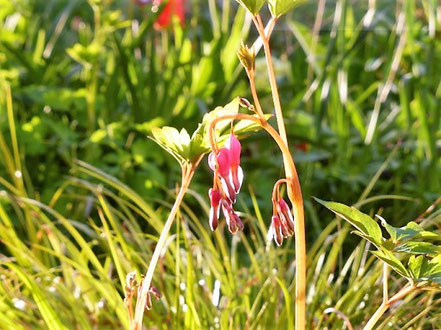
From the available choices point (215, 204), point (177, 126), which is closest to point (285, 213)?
point (215, 204)

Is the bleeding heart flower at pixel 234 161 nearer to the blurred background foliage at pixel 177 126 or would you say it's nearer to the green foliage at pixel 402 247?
the green foliage at pixel 402 247

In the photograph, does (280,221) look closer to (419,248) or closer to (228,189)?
(228,189)

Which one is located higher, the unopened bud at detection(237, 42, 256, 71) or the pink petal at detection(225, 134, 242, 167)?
→ the unopened bud at detection(237, 42, 256, 71)

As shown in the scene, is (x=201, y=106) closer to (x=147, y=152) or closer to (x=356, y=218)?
(x=147, y=152)

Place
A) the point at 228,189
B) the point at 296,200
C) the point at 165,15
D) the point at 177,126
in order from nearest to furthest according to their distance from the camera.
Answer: the point at 228,189, the point at 296,200, the point at 177,126, the point at 165,15

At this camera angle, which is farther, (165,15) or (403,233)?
(165,15)

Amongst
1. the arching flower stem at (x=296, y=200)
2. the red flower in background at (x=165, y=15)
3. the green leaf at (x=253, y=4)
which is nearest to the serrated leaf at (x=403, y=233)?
the arching flower stem at (x=296, y=200)

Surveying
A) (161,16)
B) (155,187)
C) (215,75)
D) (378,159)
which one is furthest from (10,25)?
(378,159)

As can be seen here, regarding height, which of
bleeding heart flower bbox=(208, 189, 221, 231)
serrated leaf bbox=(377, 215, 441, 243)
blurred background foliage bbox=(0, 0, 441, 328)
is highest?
bleeding heart flower bbox=(208, 189, 221, 231)

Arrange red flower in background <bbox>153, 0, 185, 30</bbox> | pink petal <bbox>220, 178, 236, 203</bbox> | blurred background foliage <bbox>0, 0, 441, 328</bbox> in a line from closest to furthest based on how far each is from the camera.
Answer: pink petal <bbox>220, 178, 236, 203</bbox>
blurred background foliage <bbox>0, 0, 441, 328</bbox>
red flower in background <bbox>153, 0, 185, 30</bbox>

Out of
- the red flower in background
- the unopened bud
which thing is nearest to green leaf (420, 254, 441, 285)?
the unopened bud

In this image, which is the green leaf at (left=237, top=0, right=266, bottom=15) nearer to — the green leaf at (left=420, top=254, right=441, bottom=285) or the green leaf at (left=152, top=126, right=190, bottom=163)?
the green leaf at (left=152, top=126, right=190, bottom=163)
